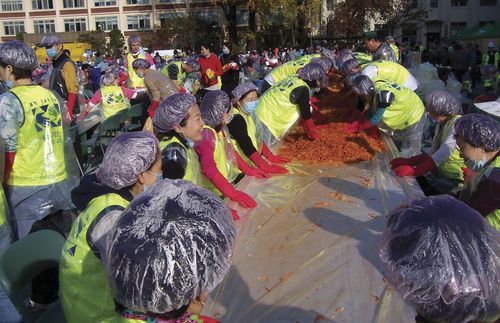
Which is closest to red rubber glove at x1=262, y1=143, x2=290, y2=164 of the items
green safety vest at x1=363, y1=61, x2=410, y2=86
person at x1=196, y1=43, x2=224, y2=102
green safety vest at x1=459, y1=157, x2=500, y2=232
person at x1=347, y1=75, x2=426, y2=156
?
person at x1=347, y1=75, x2=426, y2=156

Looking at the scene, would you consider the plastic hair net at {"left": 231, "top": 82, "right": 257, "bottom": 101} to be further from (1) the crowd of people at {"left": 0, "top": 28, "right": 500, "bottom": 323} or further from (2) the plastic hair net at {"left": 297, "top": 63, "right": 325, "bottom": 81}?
(2) the plastic hair net at {"left": 297, "top": 63, "right": 325, "bottom": 81}

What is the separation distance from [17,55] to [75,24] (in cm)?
5756

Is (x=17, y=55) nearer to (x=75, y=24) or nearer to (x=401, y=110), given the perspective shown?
(x=401, y=110)

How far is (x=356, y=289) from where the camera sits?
2291mm

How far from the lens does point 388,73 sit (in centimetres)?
661

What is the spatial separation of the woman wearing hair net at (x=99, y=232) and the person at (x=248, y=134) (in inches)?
84.3

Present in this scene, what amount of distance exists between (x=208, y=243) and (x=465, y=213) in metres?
0.71

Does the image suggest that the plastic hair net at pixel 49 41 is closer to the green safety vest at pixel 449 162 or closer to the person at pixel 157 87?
the person at pixel 157 87

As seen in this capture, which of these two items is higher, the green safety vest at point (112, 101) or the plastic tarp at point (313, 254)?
the green safety vest at point (112, 101)

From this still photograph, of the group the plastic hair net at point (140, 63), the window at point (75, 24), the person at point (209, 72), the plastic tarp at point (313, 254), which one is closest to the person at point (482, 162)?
the plastic tarp at point (313, 254)

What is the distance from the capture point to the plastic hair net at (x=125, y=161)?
2.16 m

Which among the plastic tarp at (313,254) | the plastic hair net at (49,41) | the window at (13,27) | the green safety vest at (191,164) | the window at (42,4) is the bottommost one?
the plastic tarp at (313,254)

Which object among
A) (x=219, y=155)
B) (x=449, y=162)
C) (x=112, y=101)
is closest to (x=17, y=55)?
(x=219, y=155)

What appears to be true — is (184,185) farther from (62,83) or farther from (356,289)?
(62,83)
